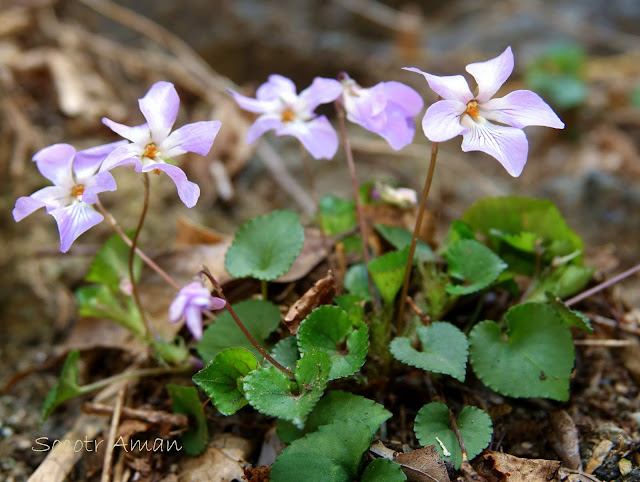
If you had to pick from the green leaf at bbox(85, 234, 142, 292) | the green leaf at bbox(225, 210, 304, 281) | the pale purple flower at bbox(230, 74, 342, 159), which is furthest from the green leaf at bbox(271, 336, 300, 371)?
the green leaf at bbox(85, 234, 142, 292)

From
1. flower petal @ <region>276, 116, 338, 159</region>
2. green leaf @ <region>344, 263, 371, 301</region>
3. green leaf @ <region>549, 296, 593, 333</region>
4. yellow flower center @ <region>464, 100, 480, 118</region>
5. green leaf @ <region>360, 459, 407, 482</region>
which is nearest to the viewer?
green leaf @ <region>360, 459, 407, 482</region>

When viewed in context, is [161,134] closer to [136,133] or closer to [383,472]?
[136,133]


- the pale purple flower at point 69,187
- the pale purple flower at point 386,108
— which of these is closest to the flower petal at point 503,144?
the pale purple flower at point 386,108

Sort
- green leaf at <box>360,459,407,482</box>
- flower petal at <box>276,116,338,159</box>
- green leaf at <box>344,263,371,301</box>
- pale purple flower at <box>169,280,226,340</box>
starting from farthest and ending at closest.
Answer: green leaf at <box>344,263,371,301</box> → flower petal at <box>276,116,338,159</box> → green leaf at <box>360,459,407,482</box> → pale purple flower at <box>169,280,226,340</box>

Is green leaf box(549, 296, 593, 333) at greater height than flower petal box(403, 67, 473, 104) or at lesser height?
lesser

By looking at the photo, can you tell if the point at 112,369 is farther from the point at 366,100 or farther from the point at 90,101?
the point at 90,101

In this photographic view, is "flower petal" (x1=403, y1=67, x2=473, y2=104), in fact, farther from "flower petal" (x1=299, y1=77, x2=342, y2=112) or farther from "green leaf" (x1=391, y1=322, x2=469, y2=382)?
"green leaf" (x1=391, y1=322, x2=469, y2=382)
